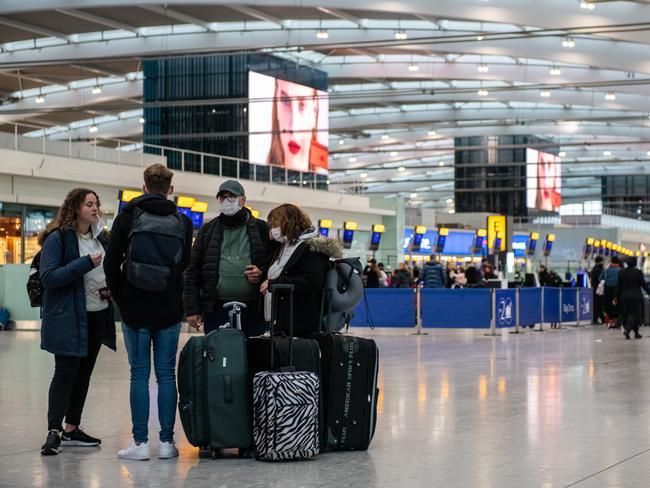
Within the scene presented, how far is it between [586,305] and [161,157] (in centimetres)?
1297

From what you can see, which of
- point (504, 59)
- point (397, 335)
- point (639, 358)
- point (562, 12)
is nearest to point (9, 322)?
point (397, 335)

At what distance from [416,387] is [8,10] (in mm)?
25533

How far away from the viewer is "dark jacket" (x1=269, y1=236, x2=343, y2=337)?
654 centimetres

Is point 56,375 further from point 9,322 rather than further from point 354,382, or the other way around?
point 9,322

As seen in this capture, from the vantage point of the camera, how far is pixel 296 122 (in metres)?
41.0

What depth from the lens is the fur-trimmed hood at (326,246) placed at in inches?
261

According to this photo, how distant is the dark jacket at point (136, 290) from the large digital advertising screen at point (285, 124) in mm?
32494

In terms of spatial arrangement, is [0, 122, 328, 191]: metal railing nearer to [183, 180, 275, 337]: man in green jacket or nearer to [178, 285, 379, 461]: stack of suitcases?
[183, 180, 275, 337]: man in green jacket

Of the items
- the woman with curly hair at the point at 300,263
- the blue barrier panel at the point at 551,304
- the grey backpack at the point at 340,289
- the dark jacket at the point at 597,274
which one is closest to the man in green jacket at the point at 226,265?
the woman with curly hair at the point at 300,263

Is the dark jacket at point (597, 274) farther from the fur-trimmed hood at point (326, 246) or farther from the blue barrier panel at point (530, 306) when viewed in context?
the fur-trimmed hood at point (326, 246)

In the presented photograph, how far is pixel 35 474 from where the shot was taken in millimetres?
5703

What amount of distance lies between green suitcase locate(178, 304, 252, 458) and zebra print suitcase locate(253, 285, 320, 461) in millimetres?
86

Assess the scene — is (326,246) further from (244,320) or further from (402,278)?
(402,278)

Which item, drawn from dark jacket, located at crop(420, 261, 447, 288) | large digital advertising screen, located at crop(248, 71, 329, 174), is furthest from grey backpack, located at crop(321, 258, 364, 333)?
large digital advertising screen, located at crop(248, 71, 329, 174)
